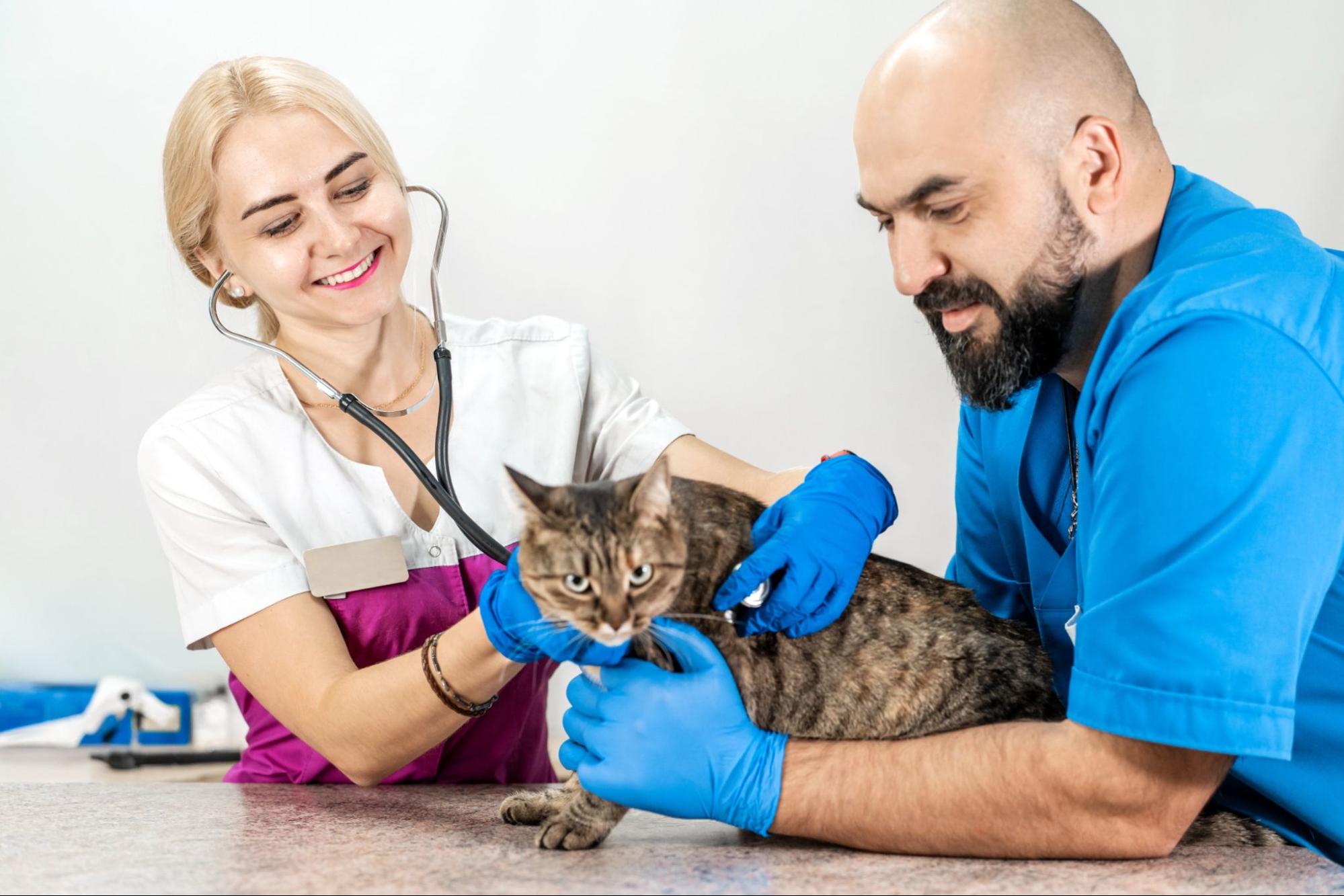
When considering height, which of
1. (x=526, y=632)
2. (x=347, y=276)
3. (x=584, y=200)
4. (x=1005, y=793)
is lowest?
(x=1005, y=793)

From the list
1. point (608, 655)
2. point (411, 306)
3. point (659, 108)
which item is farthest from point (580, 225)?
point (608, 655)

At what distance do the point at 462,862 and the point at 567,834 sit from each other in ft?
0.55

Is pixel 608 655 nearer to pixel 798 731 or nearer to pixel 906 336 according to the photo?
pixel 798 731

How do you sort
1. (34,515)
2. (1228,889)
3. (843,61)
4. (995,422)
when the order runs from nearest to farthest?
(1228,889) → (995,422) → (843,61) → (34,515)

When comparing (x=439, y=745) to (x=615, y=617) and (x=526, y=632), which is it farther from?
(x=615, y=617)

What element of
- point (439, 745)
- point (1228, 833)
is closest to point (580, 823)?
point (439, 745)

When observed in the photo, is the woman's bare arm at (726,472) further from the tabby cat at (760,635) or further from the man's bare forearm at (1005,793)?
the man's bare forearm at (1005,793)

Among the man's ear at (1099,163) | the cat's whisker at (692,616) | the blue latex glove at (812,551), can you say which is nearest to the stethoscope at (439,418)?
the cat's whisker at (692,616)

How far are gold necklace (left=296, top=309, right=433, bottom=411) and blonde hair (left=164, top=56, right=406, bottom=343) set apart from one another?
34 centimetres

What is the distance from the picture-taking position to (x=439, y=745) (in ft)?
6.09

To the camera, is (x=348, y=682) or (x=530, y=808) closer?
(x=530, y=808)

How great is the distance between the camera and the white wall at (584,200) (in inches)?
103

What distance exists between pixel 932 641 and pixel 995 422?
40 centimetres

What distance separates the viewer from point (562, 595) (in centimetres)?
Answer: 132
